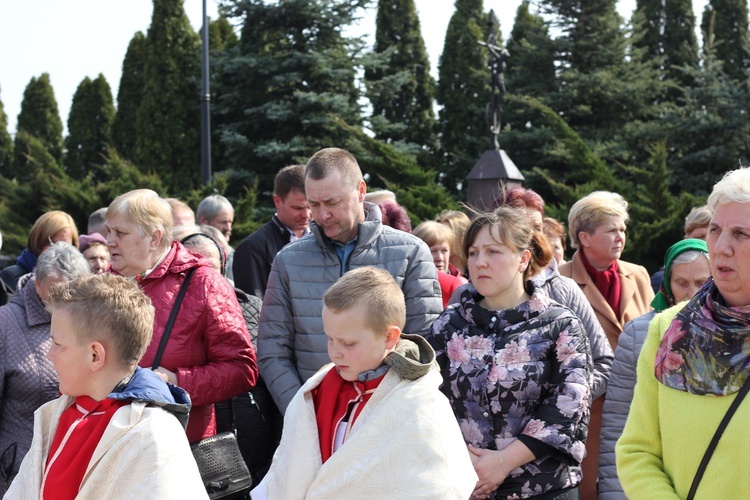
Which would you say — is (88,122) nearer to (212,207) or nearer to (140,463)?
(212,207)

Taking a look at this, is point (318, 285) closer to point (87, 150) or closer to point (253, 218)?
point (253, 218)

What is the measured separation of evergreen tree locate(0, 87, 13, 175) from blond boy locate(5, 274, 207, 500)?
2682cm

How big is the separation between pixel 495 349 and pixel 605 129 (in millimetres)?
18179

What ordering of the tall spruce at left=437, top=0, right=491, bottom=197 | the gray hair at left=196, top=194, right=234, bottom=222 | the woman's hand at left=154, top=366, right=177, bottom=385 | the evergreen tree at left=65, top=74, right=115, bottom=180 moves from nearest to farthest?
the woman's hand at left=154, top=366, right=177, bottom=385 → the gray hair at left=196, top=194, right=234, bottom=222 → the tall spruce at left=437, top=0, right=491, bottom=197 → the evergreen tree at left=65, top=74, right=115, bottom=180

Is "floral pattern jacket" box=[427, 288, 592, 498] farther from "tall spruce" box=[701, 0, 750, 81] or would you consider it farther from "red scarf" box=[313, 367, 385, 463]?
"tall spruce" box=[701, 0, 750, 81]

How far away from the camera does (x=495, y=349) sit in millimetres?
3797

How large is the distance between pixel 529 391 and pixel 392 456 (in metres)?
0.93

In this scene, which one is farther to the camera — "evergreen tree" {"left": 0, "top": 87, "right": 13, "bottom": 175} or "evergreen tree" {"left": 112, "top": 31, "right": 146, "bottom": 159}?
"evergreen tree" {"left": 0, "top": 87, "right": 13, "bottom": 175}

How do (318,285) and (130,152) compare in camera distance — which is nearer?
(318,285)

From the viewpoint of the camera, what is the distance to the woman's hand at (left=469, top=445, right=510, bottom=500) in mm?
3674

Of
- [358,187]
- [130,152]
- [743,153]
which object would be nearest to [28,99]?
[130,152]

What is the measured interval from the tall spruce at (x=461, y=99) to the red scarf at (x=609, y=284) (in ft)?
55.0

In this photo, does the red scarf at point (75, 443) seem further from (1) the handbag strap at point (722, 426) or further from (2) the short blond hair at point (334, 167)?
(1) the handbag strap at point (722, 426)

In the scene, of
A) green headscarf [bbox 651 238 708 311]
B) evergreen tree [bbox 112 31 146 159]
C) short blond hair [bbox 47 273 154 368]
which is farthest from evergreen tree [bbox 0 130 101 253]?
short blond hair [bbox 47 273 154 368]
